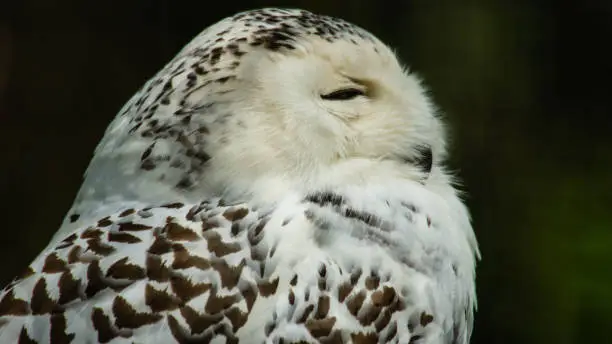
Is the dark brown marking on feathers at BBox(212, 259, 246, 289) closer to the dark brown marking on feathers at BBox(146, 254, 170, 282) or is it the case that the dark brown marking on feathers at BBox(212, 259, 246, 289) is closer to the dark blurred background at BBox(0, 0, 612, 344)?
the dark brown marking on feathers at BBox(146, 254, 170, 282)

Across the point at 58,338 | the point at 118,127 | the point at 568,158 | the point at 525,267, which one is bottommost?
the point at 525,267

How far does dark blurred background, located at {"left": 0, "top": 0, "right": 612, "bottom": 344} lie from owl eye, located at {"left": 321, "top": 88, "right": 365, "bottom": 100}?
1.75 m

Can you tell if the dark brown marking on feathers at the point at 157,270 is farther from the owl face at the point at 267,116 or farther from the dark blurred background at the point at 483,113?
the dark blurred background at the point at 483,113

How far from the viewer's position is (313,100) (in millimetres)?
1694

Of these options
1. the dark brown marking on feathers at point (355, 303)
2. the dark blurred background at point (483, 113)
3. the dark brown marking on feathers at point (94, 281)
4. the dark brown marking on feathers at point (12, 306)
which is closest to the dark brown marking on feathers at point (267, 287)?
the dark brown marking on feathers at point (355, 303)

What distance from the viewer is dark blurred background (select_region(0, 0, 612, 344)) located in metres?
3.50

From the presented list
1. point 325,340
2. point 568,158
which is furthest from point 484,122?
point 325,340

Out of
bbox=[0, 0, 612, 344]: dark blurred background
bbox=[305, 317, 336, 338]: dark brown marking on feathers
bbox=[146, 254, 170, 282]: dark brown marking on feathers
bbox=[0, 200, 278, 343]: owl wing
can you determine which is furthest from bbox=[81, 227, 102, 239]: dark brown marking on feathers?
bbox=[0, 0, 612, 344]: dark blurred background

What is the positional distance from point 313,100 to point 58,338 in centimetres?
53

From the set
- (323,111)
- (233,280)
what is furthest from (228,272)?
(323,111)

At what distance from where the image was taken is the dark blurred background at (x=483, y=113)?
Answer: 3.50m

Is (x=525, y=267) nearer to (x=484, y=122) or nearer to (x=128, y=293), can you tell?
(x=484, y=122)

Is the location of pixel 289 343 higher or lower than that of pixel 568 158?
higher

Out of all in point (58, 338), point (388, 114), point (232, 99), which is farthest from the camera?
point (388, 114)
